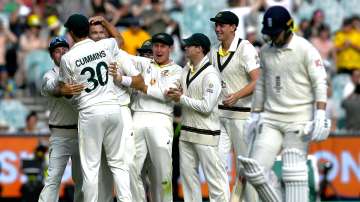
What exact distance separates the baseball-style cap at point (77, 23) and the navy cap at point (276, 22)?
2.27 m

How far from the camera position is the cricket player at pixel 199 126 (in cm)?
1464

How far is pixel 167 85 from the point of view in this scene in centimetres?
→ 1480

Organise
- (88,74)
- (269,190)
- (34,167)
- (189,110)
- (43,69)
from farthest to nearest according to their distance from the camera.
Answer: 1. (43,69)
2. (34,167)
3. (189,110)
4. (88,74)
5. (269,190)

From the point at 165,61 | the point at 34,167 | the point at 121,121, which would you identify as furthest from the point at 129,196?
the point at 34,167

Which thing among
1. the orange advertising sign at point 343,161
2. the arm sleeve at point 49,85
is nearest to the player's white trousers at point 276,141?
the arm sleeve at point 49,85

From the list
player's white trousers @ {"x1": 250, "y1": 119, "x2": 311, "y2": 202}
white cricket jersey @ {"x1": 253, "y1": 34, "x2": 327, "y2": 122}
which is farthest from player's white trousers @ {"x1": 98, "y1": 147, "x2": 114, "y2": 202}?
white cricket jersey @ {"x1": 253, "y1": 34, "x2": 327, "y2": 122}

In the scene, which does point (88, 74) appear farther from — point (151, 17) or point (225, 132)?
point (151, 17)

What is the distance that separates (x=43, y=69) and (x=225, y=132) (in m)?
8.47

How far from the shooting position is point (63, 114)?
48.4 feet

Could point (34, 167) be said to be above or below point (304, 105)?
below

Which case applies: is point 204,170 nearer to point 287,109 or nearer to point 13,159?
point 287,109

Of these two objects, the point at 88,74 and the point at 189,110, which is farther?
the point at 189,110

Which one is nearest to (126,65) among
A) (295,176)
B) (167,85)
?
(167,85)

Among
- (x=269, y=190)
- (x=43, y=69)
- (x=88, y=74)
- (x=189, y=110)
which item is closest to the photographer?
(x=269, y=190)
